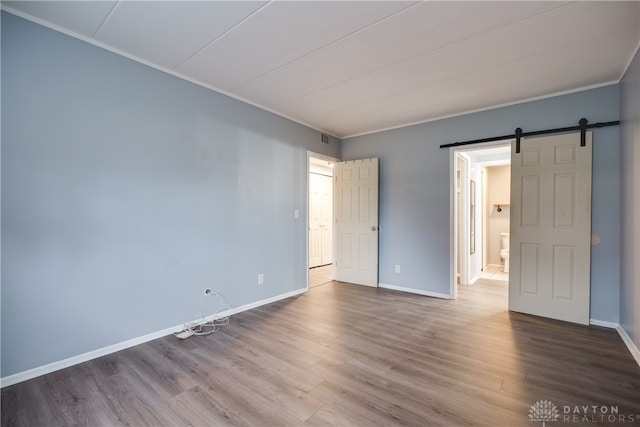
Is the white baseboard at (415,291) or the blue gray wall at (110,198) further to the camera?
the white baseboard at (415,291)

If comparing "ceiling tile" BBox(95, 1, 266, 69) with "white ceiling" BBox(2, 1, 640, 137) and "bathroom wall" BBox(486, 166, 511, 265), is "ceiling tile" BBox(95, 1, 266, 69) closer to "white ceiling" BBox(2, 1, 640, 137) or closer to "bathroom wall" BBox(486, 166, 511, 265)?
"white ceiling" BBox(2, 1, 640, 137)

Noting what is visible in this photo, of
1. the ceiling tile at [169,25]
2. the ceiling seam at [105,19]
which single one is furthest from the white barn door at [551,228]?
the ceiling seam at [105,19]

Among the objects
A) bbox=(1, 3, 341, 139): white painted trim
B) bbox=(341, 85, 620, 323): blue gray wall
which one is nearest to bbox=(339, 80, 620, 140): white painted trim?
bbox=(341, 85, 620, 323): blue gray wall

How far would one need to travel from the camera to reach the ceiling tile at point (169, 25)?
1977mm

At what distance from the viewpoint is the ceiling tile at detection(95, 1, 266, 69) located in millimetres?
1977

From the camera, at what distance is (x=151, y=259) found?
8.93 ft

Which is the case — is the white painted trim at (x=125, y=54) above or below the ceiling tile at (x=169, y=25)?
below

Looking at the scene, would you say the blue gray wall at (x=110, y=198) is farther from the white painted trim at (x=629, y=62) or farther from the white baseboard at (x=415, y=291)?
the white painted trim at (x=629, y=62)

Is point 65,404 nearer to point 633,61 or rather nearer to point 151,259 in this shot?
point 151,259

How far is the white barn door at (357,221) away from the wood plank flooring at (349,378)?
1.67 meters

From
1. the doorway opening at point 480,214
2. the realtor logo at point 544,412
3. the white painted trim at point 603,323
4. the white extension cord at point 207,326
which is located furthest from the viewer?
the doorway opening at point 480,214

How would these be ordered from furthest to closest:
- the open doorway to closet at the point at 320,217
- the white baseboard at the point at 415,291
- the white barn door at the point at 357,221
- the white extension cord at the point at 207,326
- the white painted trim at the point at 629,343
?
the open doorway to closet at the point at 320,217
the white barn door at the point at 357,221
the white baseboard at the point at 415,291
the white extension cord at the point at 207,326
the white painted trim at the point at 629,343

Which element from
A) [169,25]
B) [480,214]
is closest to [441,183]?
[480,214]

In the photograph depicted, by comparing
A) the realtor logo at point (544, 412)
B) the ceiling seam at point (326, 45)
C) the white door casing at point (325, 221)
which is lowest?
the realtor logo at point (544, 412)
